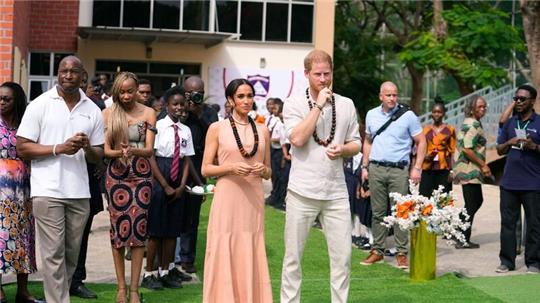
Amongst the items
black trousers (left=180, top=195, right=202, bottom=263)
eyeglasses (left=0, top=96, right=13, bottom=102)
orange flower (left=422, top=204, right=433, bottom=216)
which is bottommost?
black trousers (left=180, top=195, right=202, bottom=263)

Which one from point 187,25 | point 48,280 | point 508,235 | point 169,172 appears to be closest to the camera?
point 48,280

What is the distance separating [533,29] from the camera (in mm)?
16406

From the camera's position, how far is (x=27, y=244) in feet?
26.7

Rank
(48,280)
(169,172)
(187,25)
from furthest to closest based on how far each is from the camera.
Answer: (187,25) → (169,172) → (48,280)

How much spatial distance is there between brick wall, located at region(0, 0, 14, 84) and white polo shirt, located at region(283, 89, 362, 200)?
967 centimetres

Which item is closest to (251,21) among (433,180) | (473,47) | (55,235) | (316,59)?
(473,47)

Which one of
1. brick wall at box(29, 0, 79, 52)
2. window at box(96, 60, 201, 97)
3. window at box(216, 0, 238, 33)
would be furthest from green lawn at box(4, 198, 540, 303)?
window at box(216, 0, 238, 33)

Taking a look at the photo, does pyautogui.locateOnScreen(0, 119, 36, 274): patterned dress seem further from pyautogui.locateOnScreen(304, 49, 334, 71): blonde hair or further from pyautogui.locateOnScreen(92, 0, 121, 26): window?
pyautogui.locateOnScreen(92, 0, 121, 26): window

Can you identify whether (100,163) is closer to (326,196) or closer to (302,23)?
(326,196)

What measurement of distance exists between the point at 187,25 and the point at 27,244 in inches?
1002

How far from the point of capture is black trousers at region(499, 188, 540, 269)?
10625 millimetres

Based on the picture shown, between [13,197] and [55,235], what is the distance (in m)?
0.79

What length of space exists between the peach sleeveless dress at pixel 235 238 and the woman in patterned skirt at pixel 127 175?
95cm

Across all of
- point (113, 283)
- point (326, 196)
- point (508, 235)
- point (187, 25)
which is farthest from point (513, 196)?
point (187, 25)
